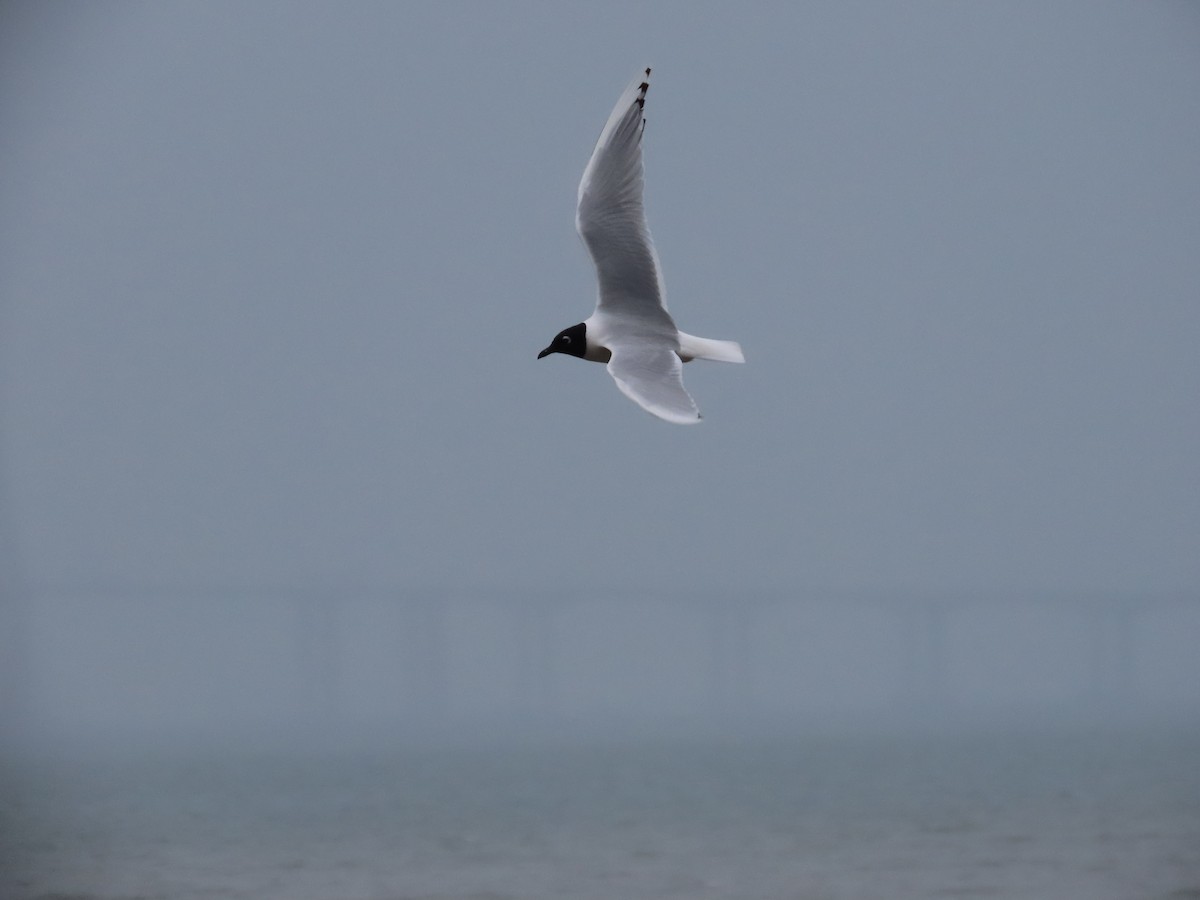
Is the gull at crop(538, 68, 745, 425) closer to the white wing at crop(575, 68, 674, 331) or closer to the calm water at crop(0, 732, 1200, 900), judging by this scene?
the white wing at crop(575, 68, 674, 331)

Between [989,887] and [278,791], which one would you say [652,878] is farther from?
[278,791]

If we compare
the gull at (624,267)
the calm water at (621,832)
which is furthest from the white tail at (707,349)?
the calm water at (621,832)

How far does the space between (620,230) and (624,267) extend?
0.22 metres

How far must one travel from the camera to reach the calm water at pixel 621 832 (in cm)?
1992

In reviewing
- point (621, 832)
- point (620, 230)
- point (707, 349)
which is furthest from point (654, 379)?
point (621, 832)

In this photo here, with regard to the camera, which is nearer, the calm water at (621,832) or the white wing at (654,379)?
the white wing at (654,379)

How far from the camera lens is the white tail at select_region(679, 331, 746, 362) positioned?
943 cm

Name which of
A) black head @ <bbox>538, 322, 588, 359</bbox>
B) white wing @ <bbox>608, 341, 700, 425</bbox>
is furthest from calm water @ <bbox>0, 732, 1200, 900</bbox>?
white wing @ <bbox>608, 341, 700, 425</bbox>

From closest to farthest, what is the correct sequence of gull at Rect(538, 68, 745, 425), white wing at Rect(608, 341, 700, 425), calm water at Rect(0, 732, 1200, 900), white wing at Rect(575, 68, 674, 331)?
white wing at Rect(608, 341, 700, 425), gull at Rect(538, 68, 745, 425), white wing at Rect(575, 68, 674, 331), calm water at Rect(0, 732, 1200, 900)

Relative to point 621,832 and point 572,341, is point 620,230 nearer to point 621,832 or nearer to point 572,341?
point 572,341

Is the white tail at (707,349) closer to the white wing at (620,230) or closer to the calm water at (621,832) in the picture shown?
the white wing at (620,230)

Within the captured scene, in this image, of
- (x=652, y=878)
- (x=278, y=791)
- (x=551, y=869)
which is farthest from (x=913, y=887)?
(x=278, y=791)

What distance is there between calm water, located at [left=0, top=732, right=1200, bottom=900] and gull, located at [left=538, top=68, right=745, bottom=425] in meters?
10.7

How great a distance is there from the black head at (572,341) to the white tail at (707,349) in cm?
52
